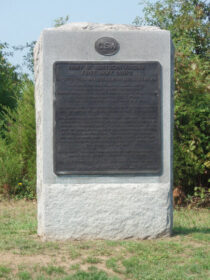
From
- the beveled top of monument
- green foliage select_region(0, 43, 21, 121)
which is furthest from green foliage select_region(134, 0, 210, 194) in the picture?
green foliage select_region(0, 43, 21, 121)

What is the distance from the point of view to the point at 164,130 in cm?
539

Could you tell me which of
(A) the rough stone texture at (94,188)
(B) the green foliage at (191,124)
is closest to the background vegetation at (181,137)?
(B) the green foliage at (191,124)

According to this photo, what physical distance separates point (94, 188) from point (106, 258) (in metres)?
0.92

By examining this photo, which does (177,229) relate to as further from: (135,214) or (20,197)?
(20,197)

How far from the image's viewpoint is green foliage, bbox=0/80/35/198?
9.38 metres

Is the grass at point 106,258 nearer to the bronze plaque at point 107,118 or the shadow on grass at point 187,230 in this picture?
the shadow on grass at point 187,230

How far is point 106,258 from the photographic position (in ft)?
15.1

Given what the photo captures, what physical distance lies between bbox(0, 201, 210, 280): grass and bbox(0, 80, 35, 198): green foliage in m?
3.72

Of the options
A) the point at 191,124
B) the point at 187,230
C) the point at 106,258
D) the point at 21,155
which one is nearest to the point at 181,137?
the point at 191,124

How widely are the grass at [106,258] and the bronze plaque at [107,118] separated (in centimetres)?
84

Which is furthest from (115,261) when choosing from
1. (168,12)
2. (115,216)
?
(168,12)

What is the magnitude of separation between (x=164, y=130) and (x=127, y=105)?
53 cm

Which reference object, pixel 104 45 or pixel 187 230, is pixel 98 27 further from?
pixel 187 230

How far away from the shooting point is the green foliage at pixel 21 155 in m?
9.38
